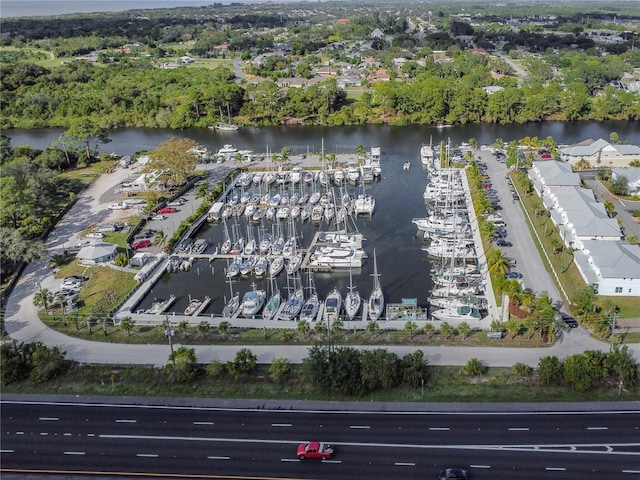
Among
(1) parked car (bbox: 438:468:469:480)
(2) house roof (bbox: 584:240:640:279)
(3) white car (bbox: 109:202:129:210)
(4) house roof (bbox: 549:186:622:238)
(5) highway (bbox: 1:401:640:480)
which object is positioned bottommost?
(5) highway (bbox: 1:401:640:480)

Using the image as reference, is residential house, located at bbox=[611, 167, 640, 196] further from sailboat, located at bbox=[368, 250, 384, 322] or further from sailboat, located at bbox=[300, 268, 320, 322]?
sailboat, located at bbox=[300, 268, 320, 322]

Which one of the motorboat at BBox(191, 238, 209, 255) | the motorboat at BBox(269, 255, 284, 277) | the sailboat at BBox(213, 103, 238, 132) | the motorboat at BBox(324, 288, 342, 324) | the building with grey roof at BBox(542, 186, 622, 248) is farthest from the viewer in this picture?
the sailboat at BBox(213, 103, 238, 132)

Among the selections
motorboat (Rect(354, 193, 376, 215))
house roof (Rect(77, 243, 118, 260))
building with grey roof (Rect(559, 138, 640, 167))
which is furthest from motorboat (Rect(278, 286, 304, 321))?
building with grey roof (Rect(559, 138, 640, 167))

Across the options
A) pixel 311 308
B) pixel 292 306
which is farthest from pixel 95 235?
pixel 311 308

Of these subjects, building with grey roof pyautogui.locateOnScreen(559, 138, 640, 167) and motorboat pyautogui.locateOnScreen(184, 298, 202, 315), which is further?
building with grey roof pyautogui.locateOnScreen(559, 138, 640, 167)

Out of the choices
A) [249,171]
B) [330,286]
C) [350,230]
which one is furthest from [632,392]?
[249,171]

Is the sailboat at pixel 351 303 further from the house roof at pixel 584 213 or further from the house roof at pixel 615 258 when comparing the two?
the house roof at pixel 584 213

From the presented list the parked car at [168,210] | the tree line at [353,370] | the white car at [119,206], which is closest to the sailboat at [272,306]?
the tree line at [353,370]
